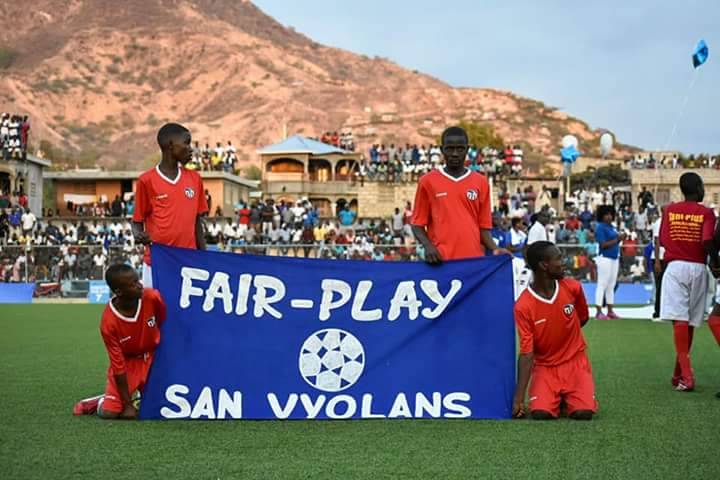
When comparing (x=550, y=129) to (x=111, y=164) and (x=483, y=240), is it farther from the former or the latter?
(x=483, y=240)

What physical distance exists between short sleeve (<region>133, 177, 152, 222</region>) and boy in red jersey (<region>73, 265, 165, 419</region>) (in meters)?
0.63

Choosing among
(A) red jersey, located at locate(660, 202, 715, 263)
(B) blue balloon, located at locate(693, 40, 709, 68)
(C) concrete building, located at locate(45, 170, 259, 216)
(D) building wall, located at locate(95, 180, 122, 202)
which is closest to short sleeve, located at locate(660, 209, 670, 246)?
(A) red jersey, located at locate(660, 202, 715, 263)

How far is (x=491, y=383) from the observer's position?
273 inches

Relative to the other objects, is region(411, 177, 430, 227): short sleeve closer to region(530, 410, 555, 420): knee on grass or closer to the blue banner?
the blue banner

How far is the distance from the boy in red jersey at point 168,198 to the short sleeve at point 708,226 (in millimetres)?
4239

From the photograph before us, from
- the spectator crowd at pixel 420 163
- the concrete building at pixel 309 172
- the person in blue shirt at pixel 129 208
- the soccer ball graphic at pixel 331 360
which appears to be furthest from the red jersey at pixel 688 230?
the concrete building at pixel 309 172

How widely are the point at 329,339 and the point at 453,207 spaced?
1357mm

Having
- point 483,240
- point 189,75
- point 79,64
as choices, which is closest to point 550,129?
point 189,75

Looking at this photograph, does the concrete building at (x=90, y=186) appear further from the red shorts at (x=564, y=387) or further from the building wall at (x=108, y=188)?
the red shorts at (x=564, y=387)

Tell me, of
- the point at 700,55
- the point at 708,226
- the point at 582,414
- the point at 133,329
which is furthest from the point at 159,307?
the point at 700,55

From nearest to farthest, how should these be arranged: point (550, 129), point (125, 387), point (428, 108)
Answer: point (125, 387) → point (550, 129) → point (428, 108)

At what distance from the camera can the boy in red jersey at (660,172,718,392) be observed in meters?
8.56

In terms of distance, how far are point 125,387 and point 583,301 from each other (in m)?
3.23

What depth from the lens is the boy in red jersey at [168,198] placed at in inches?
294
